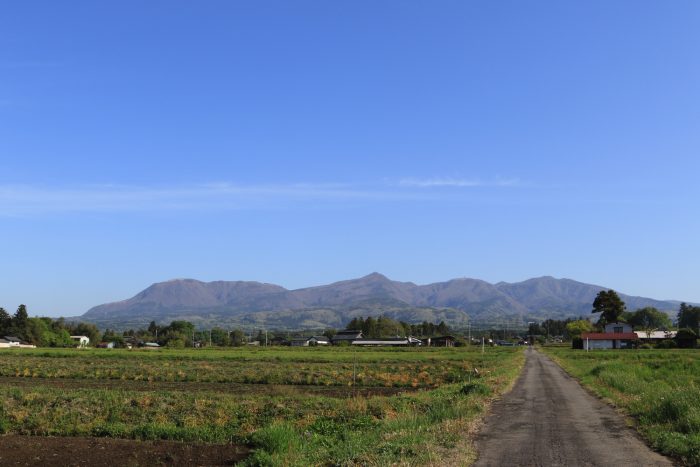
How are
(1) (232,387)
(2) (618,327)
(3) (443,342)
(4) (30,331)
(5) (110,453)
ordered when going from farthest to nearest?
1. (3) (443,342)
2. (4) (30,331)
3. (2) (618,327)
4. (1) (232,387)
5. (5) (110,453)

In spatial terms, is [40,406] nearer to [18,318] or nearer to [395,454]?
[395,454]

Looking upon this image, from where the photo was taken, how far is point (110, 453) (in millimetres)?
17750

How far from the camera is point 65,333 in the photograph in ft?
513

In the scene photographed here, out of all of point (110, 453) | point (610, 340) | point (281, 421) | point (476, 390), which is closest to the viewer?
point (110, 453)

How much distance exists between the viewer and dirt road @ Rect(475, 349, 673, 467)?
14.0 meters

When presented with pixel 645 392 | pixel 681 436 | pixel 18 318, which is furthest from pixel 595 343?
pixel 18 318

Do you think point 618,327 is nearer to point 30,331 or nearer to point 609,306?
Answer: point 609,306

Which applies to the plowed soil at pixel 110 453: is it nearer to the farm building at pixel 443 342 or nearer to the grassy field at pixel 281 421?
the grassy field at pixel 281 421

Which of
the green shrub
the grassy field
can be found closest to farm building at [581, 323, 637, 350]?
the grassy field

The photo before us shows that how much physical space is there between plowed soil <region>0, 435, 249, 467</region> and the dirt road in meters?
7.00

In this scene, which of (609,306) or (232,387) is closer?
(232,387)

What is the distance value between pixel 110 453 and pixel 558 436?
12.6m

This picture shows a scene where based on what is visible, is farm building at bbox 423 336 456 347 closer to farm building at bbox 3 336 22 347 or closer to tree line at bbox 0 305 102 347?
tree line at bbox 0 305 102 347

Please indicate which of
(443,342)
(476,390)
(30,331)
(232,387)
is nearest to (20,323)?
(30,331)
